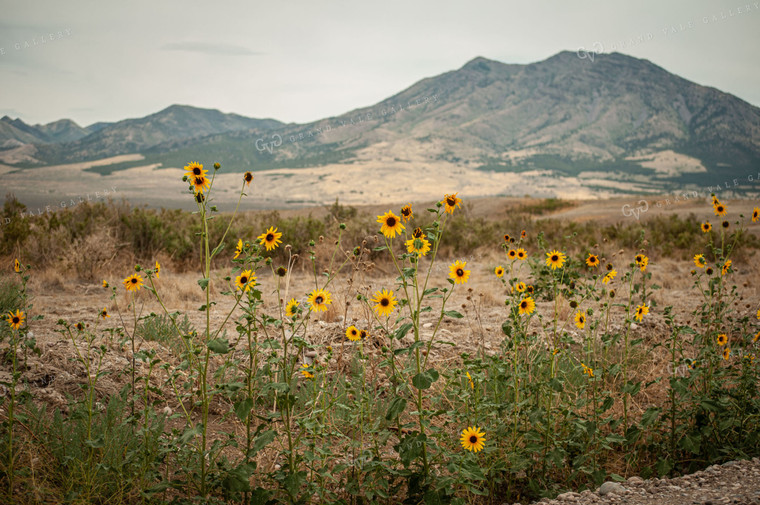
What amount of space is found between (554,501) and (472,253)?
10.3 meters

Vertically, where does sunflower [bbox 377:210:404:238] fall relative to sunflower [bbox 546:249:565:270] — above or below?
above

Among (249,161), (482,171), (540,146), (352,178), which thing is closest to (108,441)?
(352,178)

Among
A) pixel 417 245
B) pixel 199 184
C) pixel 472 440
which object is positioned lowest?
pixel 472 440

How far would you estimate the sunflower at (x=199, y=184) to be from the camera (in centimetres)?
221

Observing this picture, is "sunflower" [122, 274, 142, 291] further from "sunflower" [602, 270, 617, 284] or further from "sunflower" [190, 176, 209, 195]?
"sunflower" [602, 270, 617, 284]

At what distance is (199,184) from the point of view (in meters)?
2.26

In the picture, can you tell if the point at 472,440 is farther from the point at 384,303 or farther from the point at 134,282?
the point at 134,282

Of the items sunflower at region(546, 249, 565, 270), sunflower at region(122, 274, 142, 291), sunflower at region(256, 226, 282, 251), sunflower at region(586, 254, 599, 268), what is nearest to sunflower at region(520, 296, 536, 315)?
sunflower at region(546, 249, 565, 270)

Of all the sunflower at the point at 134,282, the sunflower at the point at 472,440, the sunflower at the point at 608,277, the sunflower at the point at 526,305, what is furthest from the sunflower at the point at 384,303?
the sunflower at the point at 608,277

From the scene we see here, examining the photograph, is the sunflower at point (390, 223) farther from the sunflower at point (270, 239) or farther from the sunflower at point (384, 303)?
the sunflower at point (270, 239)

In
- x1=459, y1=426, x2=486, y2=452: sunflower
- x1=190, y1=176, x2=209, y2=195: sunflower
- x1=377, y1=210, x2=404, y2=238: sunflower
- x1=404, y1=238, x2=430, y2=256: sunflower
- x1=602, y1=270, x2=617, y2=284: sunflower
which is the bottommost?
x1=459, y1=426, x2=486, y2=452: sunflower

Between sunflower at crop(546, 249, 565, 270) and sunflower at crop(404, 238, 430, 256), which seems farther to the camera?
sunflower at crop(546, 249, 565, 270)

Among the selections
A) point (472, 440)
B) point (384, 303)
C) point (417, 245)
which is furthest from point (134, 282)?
point (472, 440)

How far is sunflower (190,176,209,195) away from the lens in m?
2.21
